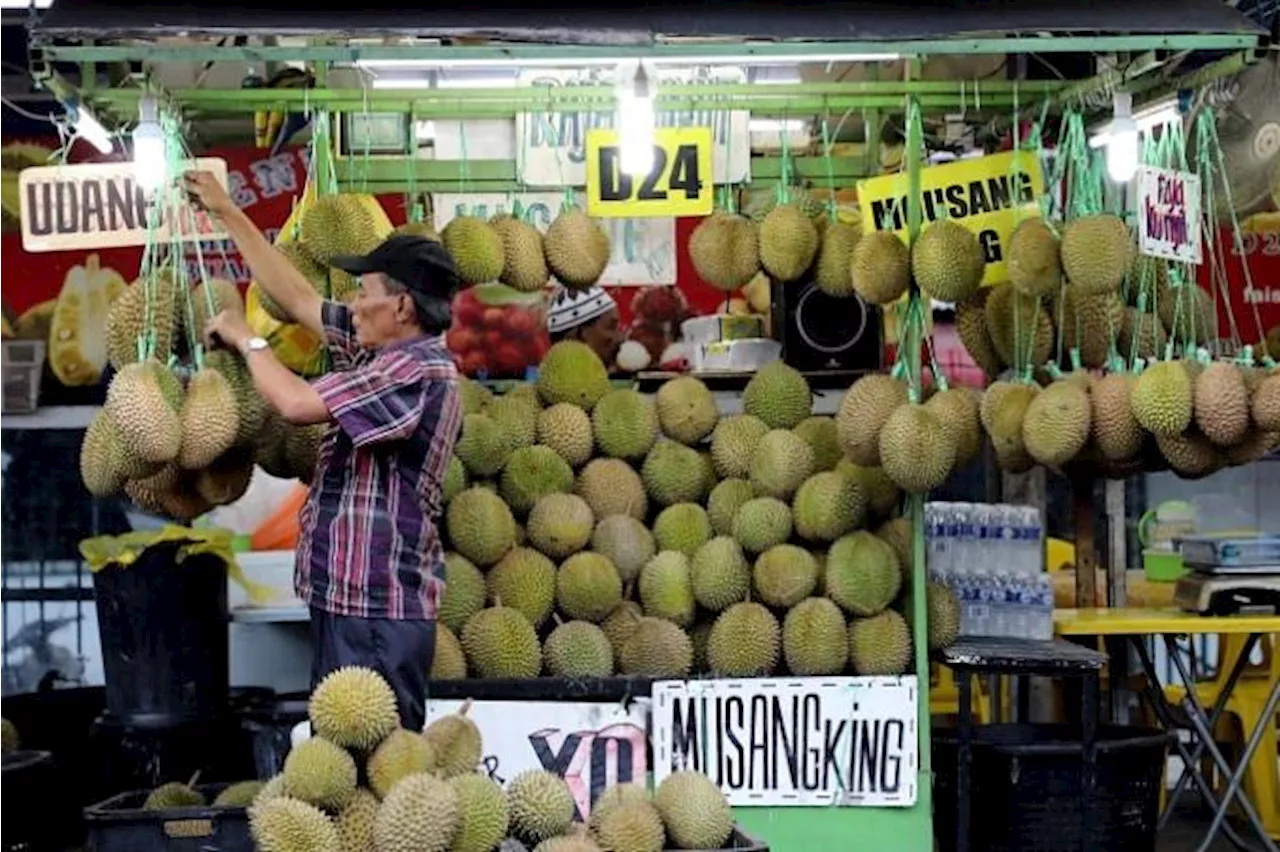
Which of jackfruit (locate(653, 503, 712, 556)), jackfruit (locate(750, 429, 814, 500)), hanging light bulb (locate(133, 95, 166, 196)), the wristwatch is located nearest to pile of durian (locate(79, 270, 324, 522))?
the wristwatch

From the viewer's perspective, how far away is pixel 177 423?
4.65m

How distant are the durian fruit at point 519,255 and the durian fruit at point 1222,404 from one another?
1950mm

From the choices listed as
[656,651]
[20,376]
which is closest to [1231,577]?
[656,651]

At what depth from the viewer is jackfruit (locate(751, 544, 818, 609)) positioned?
580 centimetres

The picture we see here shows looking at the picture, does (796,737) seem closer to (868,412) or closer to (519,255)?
(868,412)

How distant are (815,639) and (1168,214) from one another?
1.56m

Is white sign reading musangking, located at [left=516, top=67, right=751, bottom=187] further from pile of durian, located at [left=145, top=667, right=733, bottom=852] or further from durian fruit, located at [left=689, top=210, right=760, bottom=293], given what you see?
pile of durian, located at [left=145, top=667, right=733, bottom=852]

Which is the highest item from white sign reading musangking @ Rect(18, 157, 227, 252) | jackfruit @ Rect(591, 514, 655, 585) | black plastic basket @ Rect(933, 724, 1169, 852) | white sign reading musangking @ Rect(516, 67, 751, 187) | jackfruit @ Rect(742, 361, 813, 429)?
white sign reading musangking @ Rect(516, 67, 751, 187)

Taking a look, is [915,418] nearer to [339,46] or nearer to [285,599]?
[339,46]

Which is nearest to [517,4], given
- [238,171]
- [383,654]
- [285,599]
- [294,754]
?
[383,654]

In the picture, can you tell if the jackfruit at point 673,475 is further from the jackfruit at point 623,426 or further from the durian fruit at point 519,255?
the durian fruit at point 519,255

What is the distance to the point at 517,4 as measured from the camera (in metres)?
4.88

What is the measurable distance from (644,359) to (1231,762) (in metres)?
3.24

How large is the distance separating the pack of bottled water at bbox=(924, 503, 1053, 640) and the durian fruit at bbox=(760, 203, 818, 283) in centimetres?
94
